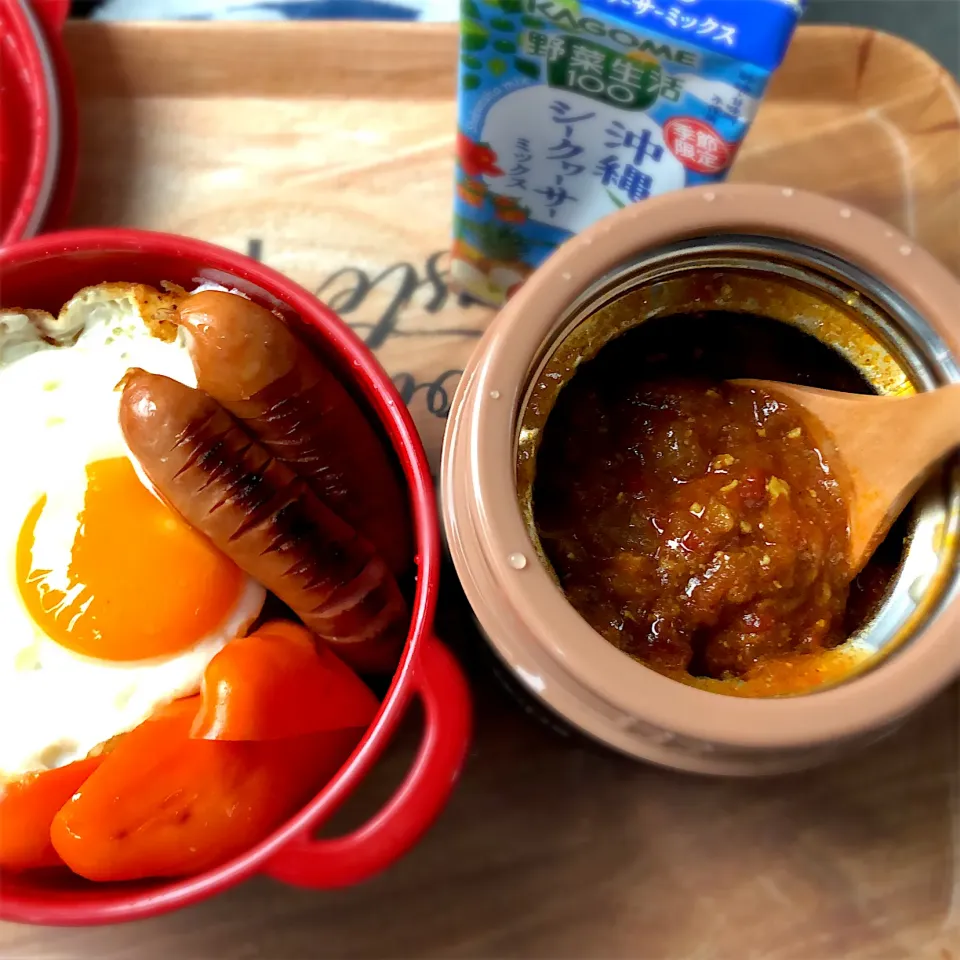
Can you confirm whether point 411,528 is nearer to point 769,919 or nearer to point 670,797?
point 670,797

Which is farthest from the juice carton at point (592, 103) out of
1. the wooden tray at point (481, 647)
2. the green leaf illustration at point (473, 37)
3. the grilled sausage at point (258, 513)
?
the grilled sausage at point (258, 513)

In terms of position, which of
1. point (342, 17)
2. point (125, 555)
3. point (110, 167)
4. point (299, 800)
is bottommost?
point (299, 800)

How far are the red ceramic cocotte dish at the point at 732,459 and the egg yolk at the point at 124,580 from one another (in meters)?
0.24

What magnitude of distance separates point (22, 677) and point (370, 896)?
35 centimetres

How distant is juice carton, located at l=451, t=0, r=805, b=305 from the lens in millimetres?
601

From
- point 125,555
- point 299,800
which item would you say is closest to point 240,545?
point 125,555

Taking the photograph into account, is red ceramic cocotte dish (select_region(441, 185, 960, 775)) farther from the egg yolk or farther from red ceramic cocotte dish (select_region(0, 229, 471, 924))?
the egg yolk

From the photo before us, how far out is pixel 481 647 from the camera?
819 millimetres

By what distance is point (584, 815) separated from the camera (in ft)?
2.67

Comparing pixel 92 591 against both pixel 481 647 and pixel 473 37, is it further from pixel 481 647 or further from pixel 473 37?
pixel 473 37

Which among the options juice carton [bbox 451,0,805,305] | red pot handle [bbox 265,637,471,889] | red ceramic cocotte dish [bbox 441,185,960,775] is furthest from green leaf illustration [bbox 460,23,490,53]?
red pot handle [bbox 265,637,471,889]

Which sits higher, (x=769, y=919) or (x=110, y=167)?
(x=110, y=167)

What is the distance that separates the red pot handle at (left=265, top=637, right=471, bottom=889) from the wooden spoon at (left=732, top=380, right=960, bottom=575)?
0.32 meters

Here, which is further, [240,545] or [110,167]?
[110,167]
